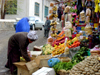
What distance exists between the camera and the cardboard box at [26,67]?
4.77m

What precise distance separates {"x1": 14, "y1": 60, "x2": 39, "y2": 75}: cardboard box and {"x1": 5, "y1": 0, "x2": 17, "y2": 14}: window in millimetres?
18659

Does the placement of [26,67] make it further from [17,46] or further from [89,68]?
[89,68]

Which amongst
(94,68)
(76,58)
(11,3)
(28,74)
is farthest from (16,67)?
(11,3)

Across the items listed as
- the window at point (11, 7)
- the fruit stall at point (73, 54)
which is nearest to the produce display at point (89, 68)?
the fruit stall at point (73, 54)

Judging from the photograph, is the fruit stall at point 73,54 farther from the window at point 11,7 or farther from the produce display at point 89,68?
the window at point 11,7

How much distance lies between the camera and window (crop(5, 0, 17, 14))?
75.3 ft

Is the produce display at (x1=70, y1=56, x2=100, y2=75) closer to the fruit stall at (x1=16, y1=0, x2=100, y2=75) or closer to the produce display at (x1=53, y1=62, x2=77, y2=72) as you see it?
the fruit stall at (x1=16, y1=0, x2=100, y2=75)

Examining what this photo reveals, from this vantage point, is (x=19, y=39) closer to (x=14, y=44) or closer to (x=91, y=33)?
(x=14, y=44)

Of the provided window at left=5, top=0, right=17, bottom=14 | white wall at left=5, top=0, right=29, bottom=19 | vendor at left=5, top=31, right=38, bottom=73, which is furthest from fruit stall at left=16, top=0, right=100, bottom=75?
window at left=5, top=0, right=17, bottom=14

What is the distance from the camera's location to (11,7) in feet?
76.4

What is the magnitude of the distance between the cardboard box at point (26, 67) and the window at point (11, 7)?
1866 centimetres

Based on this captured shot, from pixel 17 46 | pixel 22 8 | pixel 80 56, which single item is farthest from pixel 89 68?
pixel 22 8

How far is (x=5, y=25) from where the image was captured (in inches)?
611

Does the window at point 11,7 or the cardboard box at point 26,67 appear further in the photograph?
the window at point 11,7
